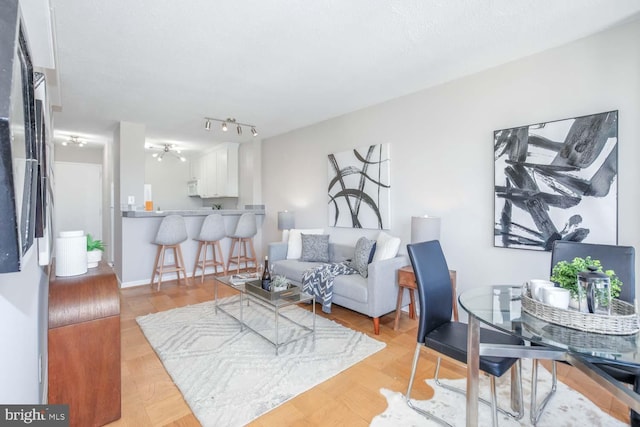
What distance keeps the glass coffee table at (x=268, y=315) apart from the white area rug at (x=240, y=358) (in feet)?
0.07

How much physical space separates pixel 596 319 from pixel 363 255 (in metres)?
2.21

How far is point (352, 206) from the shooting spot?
13.0ft

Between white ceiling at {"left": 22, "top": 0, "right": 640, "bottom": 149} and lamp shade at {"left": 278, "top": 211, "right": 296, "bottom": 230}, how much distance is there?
1.77m

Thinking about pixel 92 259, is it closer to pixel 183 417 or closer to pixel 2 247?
pixel 183 417

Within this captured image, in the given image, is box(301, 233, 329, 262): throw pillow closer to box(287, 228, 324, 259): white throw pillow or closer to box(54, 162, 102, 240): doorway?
box(287, 228, 324, 259): white throw pillow

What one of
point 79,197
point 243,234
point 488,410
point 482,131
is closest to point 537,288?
point 488,410

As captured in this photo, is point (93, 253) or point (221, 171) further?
point (221, 171)

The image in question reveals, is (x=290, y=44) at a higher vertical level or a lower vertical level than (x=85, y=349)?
higher

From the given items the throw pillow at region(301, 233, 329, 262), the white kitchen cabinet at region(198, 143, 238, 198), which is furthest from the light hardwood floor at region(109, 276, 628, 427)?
the white kitchen cabinet at region(198, 143, 238, 198)

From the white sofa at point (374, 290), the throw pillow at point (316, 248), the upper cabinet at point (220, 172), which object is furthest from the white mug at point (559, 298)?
the upper cabinet at point (220, 172)

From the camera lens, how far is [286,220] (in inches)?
190

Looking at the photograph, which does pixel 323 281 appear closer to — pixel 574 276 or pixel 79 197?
pixel 574 276

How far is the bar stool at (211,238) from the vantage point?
4.68 meters

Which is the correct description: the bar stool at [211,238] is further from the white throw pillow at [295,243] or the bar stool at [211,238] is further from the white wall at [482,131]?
the white wall at [482,131]
